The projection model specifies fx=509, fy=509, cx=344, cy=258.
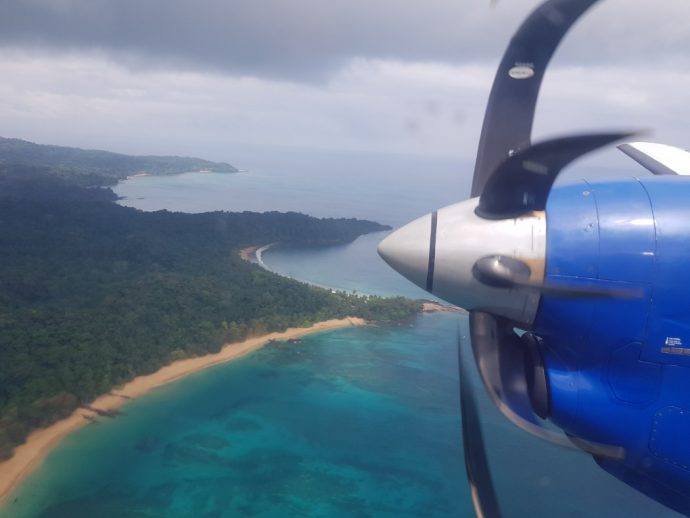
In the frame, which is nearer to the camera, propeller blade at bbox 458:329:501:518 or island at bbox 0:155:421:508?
propeller blade at bbox 458:329:501:518

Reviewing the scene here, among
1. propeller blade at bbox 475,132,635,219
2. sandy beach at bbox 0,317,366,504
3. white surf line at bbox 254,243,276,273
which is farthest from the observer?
white surf line at bbox 254,243,276,273

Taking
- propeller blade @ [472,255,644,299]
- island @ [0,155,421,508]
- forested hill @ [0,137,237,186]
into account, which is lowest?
island @ [0,155,421,508]

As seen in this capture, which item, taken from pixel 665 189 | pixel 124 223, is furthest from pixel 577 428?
pixel 124 223

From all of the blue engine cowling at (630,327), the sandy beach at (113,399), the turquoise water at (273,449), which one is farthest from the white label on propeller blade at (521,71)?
the sandy beach at (113,399)

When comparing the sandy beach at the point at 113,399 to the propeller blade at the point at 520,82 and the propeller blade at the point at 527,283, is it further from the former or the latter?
the propeller blade at the point at 520,82

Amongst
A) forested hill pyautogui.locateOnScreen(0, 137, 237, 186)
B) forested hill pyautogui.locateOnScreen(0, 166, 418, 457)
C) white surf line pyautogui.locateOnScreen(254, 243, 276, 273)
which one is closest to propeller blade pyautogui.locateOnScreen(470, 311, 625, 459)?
forested hill pyautogui.locateOnScreen(0, 166, 418, 457)

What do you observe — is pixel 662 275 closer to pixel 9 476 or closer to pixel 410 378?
pixel 9 476

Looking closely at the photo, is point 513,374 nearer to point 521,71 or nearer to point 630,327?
point 630,327

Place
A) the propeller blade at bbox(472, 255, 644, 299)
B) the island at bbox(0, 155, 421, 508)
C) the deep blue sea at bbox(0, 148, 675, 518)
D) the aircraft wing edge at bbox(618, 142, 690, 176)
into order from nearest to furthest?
1. the propeller blade at bbox(472, 255, 644, 299)
2. the aircraft wing edge at bbox(618, 142, 690, 176)
3. the deep blue sea at bbox(0, 148, 675, 518)
4. the island at bbox(0, 155, 421, 508)

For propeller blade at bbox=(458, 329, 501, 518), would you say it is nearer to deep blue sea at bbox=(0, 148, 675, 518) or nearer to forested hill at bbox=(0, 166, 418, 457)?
deep blue sea at bbox=(0, 148, 675, 518)
